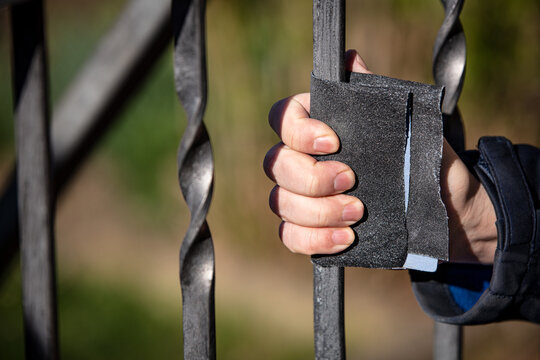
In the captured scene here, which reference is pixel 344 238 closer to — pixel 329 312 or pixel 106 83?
pixel 329 312

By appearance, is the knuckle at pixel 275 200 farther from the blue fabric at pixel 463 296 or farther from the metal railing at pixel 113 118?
the blue fabric at pixel 463 296

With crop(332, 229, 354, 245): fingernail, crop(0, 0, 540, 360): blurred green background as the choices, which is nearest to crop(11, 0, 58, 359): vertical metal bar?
crop(332, 229, 354, 245): fingernail

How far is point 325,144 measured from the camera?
0.70m

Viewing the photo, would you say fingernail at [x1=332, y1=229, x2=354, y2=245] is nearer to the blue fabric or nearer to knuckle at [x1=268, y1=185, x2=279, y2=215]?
knuckle at [x1=268, y1=185, x2=279, y2=215]

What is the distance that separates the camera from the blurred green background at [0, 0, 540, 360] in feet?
11.1

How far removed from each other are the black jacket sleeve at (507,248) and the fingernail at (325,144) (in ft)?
1.15

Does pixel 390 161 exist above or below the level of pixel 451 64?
below

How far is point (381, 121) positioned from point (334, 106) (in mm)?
64

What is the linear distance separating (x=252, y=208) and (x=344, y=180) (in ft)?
10.6

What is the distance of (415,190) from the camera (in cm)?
74

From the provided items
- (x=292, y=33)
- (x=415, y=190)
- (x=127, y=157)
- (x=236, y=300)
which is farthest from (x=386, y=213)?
(x=127, y=157)

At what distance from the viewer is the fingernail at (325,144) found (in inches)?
27.6

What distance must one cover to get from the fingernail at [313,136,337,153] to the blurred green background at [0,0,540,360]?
2097mm

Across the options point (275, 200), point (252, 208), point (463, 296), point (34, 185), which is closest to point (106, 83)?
point (34, 185)
